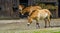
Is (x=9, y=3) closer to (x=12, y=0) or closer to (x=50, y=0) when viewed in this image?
(x=12, y=0)

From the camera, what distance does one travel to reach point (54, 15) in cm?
1927

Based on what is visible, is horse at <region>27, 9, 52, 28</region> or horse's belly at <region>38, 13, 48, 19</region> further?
horse's belly at <region>38, 13, 48, 19</region>

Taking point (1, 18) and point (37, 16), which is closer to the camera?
point (37, 16)

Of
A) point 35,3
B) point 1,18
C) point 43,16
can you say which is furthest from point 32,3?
point 43,16

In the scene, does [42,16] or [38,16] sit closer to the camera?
[38,16]

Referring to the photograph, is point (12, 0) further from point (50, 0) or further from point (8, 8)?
point (50, 0)

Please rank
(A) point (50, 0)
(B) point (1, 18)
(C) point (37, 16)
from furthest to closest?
(A) point (50, 0) < (B) point (1, 18) < (C) point (37, 16)

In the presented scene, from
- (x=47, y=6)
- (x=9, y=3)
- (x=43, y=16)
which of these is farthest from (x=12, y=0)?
(x=43, y=16)

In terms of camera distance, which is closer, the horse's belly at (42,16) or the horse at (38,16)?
the horse at (38,16)

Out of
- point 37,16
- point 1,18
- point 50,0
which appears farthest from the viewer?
point 50,0

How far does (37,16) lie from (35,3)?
5496 millimetres

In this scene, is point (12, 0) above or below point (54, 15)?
above

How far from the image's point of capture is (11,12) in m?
18.9

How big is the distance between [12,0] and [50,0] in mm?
2949
